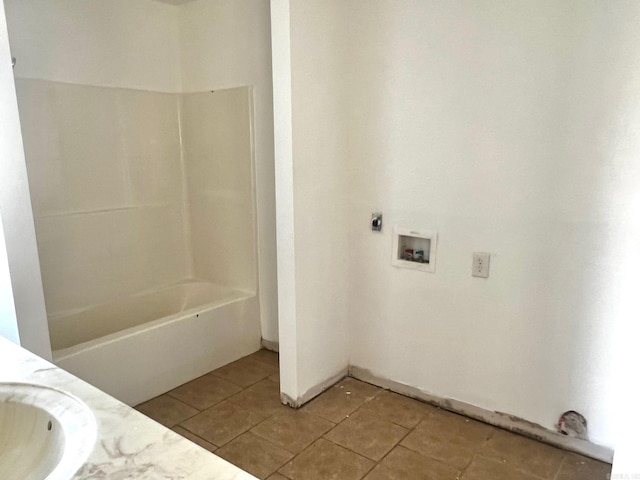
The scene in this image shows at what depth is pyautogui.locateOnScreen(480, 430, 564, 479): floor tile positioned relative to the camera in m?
1.92

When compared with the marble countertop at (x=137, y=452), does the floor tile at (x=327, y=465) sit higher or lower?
lower

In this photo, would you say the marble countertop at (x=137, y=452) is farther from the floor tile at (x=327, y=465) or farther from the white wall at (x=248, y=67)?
the white wall at (x=248, y=67)

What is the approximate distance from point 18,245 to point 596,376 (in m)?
2.33

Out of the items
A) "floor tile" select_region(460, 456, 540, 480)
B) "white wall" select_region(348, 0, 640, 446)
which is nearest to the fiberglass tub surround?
"white wall" select_region(348, 0, 640, 446)

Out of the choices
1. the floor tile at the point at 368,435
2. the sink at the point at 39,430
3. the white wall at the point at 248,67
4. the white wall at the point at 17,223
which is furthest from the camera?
the white wall at the point at 248,67

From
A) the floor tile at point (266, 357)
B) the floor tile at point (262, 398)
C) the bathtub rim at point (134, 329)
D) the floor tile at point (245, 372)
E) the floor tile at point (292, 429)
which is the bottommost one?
the floor tile at point (266, 357)

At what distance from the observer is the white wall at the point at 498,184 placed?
5.90 feet

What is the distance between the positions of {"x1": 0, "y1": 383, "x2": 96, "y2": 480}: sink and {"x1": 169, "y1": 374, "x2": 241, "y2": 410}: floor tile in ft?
4.72

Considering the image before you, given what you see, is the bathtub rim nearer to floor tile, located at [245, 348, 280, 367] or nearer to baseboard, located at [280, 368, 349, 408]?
floor tile, located at [245, 348, 280, 367]

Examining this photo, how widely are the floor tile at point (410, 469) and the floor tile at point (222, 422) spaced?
653mm

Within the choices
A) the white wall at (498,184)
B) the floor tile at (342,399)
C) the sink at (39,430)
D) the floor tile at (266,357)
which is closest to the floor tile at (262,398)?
the floor tile at (342,399)

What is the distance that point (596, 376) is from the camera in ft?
6.30

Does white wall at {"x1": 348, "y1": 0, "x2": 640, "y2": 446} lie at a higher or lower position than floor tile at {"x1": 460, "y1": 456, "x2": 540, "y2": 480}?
higher

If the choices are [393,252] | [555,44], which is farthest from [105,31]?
[555,44]
